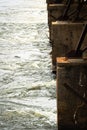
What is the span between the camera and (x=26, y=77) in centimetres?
592

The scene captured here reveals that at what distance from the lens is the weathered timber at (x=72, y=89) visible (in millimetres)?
3623

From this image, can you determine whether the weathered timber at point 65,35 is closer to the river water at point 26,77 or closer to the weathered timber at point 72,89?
the river water at point 26,77

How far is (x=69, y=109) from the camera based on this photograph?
12.3 ft

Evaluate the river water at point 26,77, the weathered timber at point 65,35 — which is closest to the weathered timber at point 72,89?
the river water at point 26,77

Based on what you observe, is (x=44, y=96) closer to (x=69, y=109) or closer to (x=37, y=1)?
(x=69, y=109)

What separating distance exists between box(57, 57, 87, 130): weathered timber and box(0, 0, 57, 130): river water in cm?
51

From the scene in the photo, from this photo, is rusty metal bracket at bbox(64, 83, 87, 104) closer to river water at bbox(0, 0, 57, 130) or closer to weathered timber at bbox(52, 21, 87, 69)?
river water at bbox(0, 0, 57, 130)

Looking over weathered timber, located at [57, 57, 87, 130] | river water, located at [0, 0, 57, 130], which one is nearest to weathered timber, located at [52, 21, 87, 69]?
river water, located at [0, 0, 57, 130]

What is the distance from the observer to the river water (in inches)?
174

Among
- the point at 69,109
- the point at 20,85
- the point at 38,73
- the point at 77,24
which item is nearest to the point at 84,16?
the point at 77,24

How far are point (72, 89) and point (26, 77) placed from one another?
232 centimetres

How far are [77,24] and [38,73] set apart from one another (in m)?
1.13

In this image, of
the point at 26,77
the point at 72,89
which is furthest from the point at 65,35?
the point at 72,89

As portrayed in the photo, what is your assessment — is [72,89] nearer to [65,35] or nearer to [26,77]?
[65,35]
